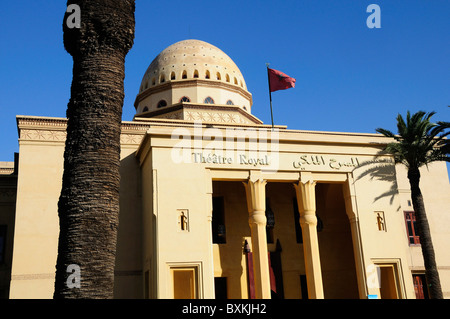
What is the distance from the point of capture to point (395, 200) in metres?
18.5

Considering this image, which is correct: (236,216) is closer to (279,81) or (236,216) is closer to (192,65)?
(279,81)

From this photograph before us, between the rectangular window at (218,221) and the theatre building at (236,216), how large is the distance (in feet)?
0.15

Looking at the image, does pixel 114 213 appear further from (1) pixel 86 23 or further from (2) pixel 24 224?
(2) pixel 24 224

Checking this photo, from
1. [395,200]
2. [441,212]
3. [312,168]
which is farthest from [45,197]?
[441,212]

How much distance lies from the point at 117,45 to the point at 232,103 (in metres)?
19.8

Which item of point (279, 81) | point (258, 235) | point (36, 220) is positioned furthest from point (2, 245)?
point (279, 81)

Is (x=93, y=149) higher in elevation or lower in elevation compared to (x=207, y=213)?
lower

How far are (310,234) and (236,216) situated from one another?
3.60 metres

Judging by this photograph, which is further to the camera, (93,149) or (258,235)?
(258,235)

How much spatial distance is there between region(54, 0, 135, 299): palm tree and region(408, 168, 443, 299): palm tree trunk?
13987mm

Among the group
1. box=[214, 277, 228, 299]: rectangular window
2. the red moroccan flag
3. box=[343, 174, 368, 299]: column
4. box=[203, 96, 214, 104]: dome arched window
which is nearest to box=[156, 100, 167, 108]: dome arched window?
box=[203, 96, 214, 104]: dome arched window

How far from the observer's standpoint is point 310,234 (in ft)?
57.5

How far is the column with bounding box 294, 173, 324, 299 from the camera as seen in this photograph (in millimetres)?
17000

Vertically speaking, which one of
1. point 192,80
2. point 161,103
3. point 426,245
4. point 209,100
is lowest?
point 426,245
